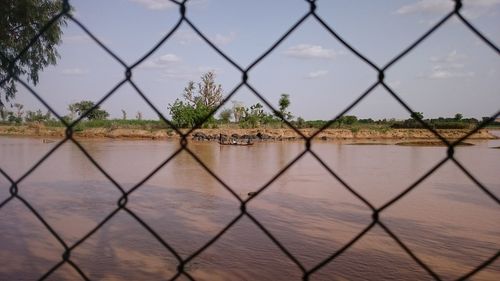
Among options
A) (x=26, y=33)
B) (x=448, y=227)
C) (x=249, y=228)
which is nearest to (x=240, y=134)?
(x=448, y=227)

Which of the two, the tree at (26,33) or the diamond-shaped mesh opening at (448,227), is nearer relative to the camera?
the tree at (26,33)

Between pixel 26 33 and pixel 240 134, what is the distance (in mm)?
26063

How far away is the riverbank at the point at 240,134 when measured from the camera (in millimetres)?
29078

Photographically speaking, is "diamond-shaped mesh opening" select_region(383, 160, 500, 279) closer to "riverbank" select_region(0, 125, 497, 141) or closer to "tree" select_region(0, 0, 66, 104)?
"tree" select_region(0, 0, 66, 104)

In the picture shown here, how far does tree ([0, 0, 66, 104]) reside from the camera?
124 inches

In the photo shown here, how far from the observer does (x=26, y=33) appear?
141 inches

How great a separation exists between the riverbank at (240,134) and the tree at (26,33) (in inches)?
886

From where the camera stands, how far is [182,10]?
2.90ft

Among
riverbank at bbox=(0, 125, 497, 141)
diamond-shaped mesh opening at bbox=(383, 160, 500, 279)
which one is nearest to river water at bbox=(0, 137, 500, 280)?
diamond-shaped mesh opening at bbox=(383, 160, 500, 279)

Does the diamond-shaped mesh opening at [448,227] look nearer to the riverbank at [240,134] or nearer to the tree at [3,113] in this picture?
the tree at [3,113]

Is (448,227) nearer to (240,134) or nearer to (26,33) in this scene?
(26,33)

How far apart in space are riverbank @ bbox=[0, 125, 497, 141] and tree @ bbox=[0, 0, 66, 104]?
22508 millimetres

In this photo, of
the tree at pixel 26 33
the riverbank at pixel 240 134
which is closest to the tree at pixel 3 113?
the tree at pixel 26 33

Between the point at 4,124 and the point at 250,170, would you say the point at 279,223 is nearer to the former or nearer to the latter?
the point at 250,170
